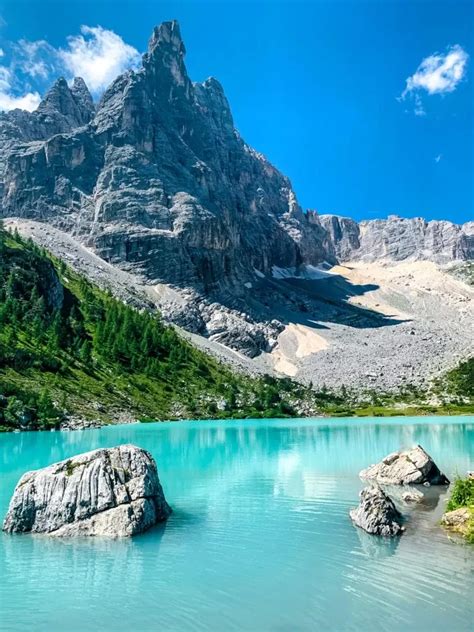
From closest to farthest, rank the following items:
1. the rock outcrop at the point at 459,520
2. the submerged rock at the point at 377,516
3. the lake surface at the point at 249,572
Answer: the lake surface at the point at 249,572, the rock outcrop at the point at 459,520, the submerged rock at the point at 377,516

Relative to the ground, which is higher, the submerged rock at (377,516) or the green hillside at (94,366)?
the green hillside at (94,366)

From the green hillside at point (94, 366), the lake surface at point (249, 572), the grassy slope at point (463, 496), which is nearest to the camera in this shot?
the lake surface at point (249, 572)

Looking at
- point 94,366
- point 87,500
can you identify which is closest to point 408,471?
point 87,500

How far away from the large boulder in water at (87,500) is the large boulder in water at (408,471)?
53.5 feet

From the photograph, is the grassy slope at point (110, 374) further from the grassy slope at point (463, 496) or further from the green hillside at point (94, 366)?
the grassy slope at point (463, 496)

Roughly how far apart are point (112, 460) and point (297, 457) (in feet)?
89.1

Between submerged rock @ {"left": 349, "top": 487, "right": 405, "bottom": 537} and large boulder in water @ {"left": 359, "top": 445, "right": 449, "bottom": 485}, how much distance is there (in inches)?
392

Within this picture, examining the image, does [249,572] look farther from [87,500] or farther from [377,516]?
[87,500]

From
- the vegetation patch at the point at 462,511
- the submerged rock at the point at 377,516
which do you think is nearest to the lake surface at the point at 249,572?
the submerged rock at the point at 377,516

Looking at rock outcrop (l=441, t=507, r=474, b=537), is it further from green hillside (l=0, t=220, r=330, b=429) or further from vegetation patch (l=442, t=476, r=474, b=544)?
green hillside (l=0, t=220, r=330, b=429)

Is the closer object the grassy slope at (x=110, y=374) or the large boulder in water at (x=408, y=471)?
the large boulder in water at (x=408, y=471)

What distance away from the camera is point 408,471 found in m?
32.3

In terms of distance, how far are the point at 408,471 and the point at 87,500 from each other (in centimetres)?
2004

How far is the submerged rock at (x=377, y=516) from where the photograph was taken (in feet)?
66.7
